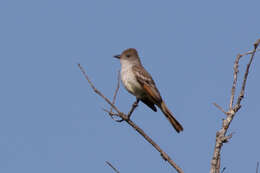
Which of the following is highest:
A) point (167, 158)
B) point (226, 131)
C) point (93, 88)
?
point (93, 88)

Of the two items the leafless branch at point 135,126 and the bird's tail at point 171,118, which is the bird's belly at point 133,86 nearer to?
the bird's tail at point 171,118

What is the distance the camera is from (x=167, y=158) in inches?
189

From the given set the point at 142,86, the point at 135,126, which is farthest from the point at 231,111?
the point at 142,86

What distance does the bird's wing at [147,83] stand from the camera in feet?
28.2

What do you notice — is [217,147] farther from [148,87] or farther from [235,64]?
[148,87]

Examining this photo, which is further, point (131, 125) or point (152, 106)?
point (152, 106)

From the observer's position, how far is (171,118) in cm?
780

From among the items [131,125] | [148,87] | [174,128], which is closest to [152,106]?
[148,87]

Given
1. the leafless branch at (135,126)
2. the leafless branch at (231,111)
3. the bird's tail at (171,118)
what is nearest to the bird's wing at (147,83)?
the bird's tail at (171,118)

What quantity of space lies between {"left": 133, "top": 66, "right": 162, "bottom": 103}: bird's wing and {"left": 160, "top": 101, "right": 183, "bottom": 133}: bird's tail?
0.19 meters

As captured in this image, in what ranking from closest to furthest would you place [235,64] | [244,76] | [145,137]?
[244,76] → [235,64] → [145,137]

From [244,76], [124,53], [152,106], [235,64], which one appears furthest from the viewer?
[124,53]

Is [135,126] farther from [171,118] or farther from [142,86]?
[142,86]

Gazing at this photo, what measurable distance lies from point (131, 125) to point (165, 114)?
8.47 feet
